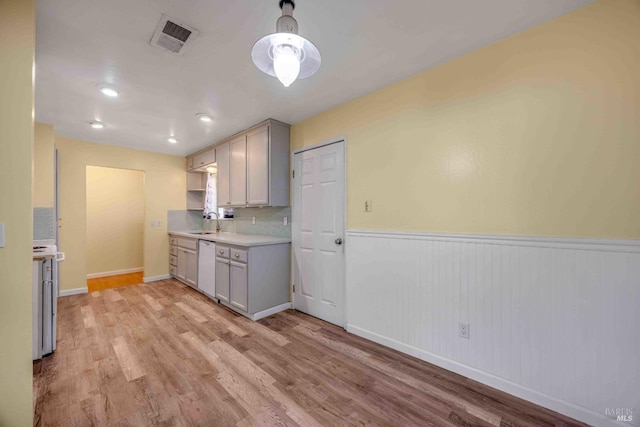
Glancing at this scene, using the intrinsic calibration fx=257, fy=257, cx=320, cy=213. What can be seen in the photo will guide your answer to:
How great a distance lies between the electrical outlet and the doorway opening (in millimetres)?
5271

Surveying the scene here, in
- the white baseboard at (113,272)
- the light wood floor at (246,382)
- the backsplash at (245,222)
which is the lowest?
the light wood floor at (246,382)

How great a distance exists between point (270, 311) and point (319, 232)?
3.90ft

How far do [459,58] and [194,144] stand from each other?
4064 millimetres

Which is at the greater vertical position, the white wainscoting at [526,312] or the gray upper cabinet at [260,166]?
the gray upper cabinet at [260,166]

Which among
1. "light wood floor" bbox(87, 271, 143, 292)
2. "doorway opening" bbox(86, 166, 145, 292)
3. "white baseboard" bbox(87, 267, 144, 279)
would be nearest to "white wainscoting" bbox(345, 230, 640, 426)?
"light wood floor" bbox(87, 271, 143, 292)

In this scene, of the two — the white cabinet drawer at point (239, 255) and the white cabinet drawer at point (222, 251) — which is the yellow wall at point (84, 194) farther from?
the white cabinet drawer at point (239, 255)

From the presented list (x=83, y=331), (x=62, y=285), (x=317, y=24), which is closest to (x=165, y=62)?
(x=317, y=24)

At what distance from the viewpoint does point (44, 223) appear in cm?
342

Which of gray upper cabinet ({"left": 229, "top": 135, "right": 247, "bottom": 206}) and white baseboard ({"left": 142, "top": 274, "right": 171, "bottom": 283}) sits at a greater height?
gray upper cabinet ({"left": 229, "top": 135, "right": 247, "bottom": 206})

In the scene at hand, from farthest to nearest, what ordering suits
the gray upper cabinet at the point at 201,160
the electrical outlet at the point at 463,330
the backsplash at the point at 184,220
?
the backsplash at the point at 184,220 → the gray upper cabinet at the point at 201,160 → the electrical outlet at the point at 463,330

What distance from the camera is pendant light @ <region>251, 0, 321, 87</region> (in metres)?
1.27

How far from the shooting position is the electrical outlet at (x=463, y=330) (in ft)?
6.50

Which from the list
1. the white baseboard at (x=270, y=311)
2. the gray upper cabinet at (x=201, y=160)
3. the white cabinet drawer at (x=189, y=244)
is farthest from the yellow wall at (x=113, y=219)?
the white baseboard at (x=270, y=311)

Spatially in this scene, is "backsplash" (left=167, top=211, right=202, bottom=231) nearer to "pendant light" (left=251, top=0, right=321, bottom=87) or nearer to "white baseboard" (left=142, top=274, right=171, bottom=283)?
"white baseboard" (left=142, top=274, right=171, bottom=283)
